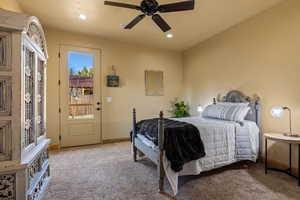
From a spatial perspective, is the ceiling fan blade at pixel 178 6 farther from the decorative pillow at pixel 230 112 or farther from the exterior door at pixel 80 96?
the exterior door at pixel 80 96

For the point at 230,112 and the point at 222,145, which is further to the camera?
Answer: the point at 230,112

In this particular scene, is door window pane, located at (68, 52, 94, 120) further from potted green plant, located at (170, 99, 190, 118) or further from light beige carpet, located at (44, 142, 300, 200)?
potted green plant, located at (170, 99, 190, 118)

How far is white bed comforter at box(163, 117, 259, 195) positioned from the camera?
233 cm

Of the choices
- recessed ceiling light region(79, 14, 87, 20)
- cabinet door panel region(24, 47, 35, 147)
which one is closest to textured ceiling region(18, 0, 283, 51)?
recessed ceiling light region(79, 14, 87, 20)

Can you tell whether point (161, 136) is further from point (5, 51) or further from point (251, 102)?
point (251, 102)

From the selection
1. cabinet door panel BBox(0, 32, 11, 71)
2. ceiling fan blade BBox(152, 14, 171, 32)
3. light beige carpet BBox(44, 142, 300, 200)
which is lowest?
light beige carpet BBox(44, 142, 300, 200)

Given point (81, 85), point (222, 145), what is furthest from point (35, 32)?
point (222, 145)

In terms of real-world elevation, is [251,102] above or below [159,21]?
below

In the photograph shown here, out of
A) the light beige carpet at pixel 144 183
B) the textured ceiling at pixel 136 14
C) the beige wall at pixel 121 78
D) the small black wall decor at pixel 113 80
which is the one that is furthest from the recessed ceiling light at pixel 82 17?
the light beige carpet at pixel 144 183

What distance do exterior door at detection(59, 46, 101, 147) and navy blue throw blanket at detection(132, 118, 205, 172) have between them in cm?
245

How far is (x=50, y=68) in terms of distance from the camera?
4.00 metres

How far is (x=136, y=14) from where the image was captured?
10.6ft

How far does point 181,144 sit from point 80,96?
315cm

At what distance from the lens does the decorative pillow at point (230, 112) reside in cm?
304
